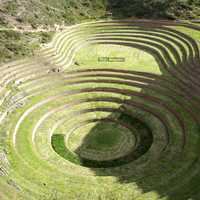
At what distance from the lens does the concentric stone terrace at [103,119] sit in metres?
27.9

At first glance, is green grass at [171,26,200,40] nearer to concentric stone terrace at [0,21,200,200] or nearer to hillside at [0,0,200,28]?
concentric stone terrace at [0,21,200,200]

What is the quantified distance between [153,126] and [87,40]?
→ 23.1m

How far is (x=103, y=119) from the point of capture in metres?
38.8

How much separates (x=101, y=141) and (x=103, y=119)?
4.04 m

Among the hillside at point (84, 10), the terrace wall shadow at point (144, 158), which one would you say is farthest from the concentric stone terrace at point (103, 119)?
the hillside at point (84, 10)

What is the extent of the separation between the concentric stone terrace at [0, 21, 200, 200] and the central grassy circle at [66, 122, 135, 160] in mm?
106

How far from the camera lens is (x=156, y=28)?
5562 cm

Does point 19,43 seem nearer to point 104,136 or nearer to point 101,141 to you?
point 104,136

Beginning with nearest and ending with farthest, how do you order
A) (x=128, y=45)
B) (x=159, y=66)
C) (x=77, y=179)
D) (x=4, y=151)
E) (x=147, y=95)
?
1. (x=77, y=179)
2. (x=4, y=151)
3. (x=147, y=95)
4. (x=159, y=66)
5. (x=128, y=45)

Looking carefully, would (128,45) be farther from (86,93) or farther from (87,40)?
(86,93)

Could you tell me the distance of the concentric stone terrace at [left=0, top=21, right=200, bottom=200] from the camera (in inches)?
1097

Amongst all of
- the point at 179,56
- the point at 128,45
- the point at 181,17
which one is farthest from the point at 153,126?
the point at 181,17

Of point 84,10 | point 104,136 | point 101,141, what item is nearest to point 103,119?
point 104,136

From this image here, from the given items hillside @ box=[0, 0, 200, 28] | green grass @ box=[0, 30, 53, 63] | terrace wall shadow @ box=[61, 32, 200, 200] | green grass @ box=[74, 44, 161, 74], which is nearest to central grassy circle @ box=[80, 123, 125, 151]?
terrace wall shadow @ box=[61, 32, 200, 200]
